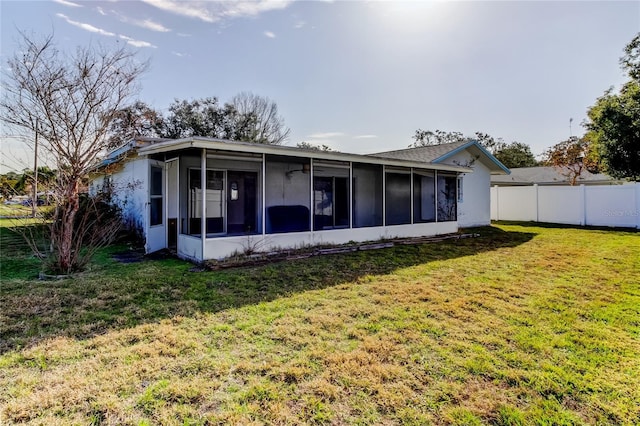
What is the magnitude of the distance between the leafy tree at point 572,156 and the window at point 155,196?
22.0 meters

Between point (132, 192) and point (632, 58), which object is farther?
point (632, 58)

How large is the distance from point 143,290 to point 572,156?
2394 cm

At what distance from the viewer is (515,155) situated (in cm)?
3797

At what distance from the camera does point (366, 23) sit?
941 centimetres

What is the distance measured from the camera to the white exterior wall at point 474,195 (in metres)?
14.3

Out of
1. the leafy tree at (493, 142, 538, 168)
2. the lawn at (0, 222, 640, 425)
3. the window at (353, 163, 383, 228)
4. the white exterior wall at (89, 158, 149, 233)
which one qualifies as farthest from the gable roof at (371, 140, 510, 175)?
the leafy tree at (493, 142, 538, 168)

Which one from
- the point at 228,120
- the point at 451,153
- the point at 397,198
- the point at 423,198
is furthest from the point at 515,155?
the point at 397,198

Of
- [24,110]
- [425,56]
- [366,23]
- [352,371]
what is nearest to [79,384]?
[352,371]

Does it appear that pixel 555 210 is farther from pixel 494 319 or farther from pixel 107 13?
pixel 107 13

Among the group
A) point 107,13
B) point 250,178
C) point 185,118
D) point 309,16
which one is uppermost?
point 185,118

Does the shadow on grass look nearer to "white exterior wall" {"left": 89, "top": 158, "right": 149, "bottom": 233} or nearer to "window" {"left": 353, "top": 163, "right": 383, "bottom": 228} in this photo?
"white exterior wall" {"left": 89, "top": 158, "right": 149, "bottom": 233}

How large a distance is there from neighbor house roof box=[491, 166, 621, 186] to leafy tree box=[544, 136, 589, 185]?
1.31ft

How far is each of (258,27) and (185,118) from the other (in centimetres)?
1923

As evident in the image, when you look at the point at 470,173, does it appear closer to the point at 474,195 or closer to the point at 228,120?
the point at 474,195
